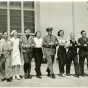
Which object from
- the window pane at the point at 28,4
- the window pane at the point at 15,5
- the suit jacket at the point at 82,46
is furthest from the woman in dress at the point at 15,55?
the window pane at the point at 28,4

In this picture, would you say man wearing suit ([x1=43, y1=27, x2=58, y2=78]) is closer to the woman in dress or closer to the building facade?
the woman in dress

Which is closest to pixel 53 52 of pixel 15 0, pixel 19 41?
pixel 19 41

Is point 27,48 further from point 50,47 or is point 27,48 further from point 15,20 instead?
point 15,20

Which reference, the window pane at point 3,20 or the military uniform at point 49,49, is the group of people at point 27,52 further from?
the window pane at point 3,20

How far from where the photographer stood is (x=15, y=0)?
9.90m

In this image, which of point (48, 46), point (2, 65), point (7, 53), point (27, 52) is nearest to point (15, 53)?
point (7, 53)

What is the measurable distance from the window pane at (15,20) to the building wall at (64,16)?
1089mm

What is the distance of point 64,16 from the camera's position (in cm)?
975

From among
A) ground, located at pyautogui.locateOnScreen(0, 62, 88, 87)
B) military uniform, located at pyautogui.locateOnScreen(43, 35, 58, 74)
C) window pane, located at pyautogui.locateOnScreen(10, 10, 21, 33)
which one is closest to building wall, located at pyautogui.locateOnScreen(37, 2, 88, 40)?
window pane, located at pyautogui.locateOnScreen(10, 10, 21, 33)

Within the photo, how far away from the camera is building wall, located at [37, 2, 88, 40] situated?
9.50 m

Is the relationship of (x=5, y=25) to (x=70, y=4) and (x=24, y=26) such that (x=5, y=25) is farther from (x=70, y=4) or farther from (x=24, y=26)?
(x=70, y=4)

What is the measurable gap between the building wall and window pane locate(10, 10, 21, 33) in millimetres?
1089

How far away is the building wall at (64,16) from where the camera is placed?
31.2ft

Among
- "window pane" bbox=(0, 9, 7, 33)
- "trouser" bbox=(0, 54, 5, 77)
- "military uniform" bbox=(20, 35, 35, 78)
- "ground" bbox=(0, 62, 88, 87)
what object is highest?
"window pane" bbox=(0, 9, 7, 33)
